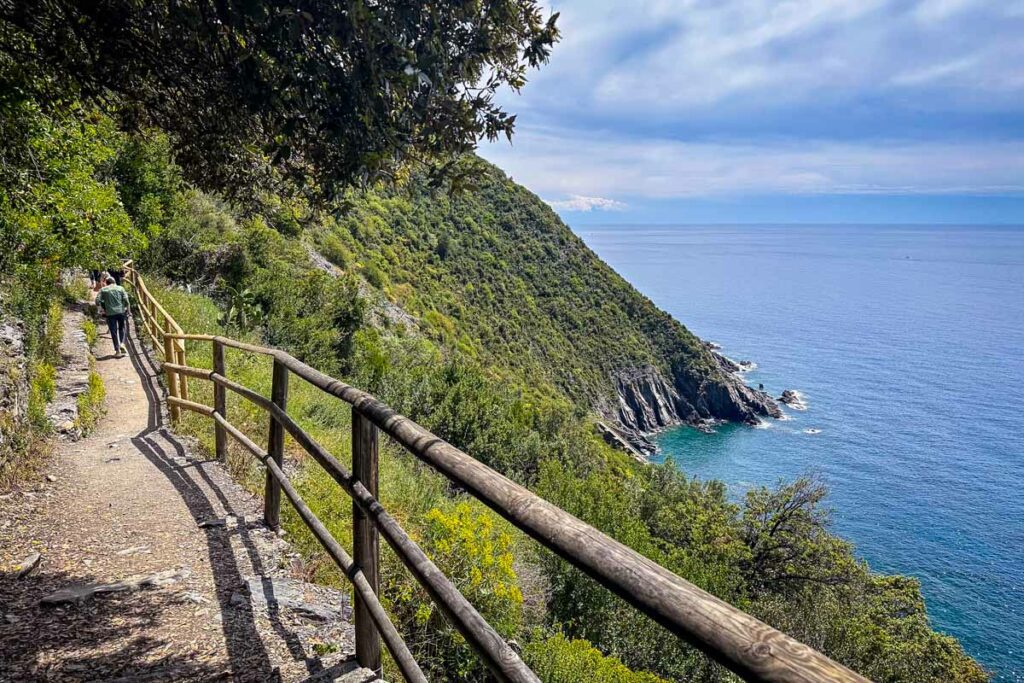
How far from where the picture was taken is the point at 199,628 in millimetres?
3395

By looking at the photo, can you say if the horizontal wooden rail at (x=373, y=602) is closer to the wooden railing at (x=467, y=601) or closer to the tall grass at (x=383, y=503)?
the wooden railing at (x=467, y=601)

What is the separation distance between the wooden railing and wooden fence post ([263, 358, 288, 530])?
11cm

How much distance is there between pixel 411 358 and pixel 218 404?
1918 cm

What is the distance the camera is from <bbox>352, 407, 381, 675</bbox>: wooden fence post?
2465 mm

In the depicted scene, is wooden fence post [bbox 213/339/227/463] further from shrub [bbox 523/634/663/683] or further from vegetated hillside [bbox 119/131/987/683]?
shrub [bbox 523/634/663/683]

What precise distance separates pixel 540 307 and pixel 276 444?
6249cm

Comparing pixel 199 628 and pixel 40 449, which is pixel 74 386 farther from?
pixel 199 628

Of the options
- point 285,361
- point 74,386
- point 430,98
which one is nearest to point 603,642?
point 285,361

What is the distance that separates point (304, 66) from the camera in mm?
3232

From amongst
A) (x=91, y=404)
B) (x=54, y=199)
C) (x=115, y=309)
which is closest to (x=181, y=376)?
(x=91, y=404)

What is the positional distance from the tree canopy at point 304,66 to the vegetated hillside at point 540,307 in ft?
123

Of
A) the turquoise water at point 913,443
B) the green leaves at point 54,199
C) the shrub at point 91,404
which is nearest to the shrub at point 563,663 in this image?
the green leaves at point 54,199

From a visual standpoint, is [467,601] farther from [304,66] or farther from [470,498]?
[470,498]

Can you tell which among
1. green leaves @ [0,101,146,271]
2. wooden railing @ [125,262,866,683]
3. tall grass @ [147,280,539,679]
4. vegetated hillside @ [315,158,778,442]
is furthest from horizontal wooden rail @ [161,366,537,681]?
vegetated hillside @ [315,158,778,442]
